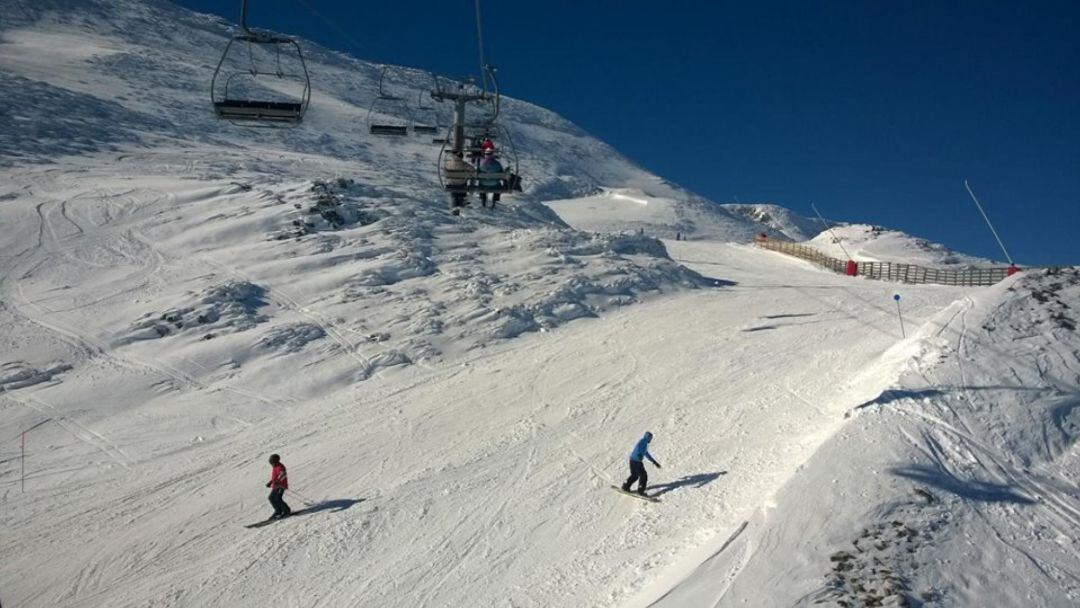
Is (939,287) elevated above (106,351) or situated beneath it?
elevated above

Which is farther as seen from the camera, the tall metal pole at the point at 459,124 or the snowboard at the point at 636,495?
the tall metal pole at the point at 459,124

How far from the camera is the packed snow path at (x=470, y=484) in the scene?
535 inches

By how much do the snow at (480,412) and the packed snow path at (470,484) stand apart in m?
0.08

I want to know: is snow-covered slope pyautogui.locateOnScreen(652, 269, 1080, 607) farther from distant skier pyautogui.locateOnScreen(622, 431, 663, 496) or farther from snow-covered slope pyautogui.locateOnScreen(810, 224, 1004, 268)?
snow-covered slope pyautogui.locateOnScreen(810, 224, 1004, 268)

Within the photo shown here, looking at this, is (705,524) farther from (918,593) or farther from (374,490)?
(374,490)

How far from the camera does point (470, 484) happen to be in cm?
1730

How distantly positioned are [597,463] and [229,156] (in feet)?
157

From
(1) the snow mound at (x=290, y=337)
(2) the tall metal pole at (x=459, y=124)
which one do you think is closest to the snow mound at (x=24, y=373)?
(1) the snow mound at (x=290, y=337)

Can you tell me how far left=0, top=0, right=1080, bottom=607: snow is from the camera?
13.3 metres

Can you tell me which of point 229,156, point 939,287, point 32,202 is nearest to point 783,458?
point 939,287

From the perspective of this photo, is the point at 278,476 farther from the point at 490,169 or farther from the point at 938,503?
the point at 938,503

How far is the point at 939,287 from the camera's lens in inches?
1580

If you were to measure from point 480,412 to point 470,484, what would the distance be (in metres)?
4.76

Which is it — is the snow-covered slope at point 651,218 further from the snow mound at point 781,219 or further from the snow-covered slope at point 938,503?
the snow-covered slope at point 938,503
